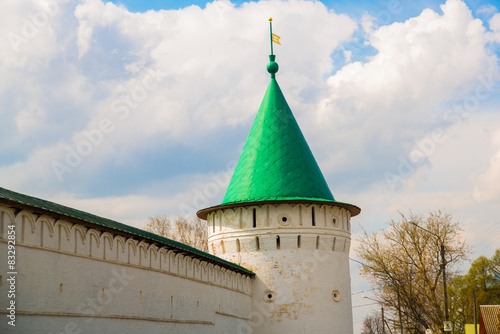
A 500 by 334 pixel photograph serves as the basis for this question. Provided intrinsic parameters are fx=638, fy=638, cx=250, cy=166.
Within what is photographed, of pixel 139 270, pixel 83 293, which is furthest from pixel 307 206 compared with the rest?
pixel 83 293

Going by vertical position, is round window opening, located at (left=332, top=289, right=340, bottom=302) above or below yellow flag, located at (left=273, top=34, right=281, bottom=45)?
below

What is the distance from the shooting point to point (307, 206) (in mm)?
21266

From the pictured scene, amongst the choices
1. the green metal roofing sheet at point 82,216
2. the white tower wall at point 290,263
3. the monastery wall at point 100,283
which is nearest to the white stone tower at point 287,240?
the white tower wall at point 290,263

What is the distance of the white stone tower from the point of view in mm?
20797

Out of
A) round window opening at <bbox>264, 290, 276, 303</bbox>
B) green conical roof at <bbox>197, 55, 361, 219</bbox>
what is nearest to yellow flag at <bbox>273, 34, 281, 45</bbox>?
green conical roof at <bbox>197, 55, 361, 219</bbox>

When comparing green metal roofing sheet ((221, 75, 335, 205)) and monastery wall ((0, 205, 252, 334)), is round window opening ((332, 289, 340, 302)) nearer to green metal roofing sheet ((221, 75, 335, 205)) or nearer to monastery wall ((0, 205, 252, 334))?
green metal roofing sheet ((221, 75, 335, 205))

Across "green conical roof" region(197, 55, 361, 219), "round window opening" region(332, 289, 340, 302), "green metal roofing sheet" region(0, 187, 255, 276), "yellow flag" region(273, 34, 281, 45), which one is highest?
"yellow flag" region(273, 34, 281, 45)

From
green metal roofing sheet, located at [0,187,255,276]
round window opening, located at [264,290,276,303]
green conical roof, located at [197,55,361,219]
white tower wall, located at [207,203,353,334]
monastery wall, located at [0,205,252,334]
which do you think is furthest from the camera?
green conical roof, located at [197,55,361,219]

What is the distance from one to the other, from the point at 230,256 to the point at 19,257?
485 inches

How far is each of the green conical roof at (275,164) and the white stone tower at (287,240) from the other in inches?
1.4

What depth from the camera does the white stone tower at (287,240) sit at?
20797 millimetres

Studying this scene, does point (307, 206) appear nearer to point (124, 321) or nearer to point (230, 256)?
point (230, 256)

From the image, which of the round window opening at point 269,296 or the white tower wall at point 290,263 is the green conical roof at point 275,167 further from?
the round window opening at point 269,296

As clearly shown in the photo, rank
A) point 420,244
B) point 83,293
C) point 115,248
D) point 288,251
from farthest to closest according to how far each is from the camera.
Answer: point 420,244
point 288,251
point 115,248
point 83,293
